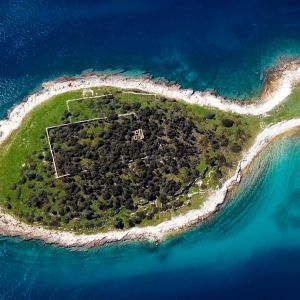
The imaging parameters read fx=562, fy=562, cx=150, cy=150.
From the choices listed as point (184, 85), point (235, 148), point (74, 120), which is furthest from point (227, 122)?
point (74, 120)

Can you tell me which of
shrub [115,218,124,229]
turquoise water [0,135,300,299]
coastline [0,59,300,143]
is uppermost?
coastline [0,59,300,143]

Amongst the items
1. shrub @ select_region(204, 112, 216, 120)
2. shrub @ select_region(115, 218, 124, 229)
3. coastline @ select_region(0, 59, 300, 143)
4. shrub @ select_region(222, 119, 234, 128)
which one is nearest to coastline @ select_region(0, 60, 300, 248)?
coastline @ select_region(0, 59, 300, 143)

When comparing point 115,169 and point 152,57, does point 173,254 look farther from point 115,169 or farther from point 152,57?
point 152,57

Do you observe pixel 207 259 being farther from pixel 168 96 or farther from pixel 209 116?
pixel 168 96

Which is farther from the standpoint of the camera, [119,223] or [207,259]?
[207,259]

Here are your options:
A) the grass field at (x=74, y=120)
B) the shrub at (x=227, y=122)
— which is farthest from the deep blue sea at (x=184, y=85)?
the shrub at (x=227, y=122)

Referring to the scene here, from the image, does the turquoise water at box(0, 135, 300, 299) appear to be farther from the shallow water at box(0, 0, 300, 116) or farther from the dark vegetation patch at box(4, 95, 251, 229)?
the shallow water at box(0, 0, 300, 116)
